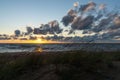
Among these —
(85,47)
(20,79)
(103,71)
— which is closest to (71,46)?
(85,47)

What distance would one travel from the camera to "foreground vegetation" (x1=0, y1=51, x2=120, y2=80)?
383 inches

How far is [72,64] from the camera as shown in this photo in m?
10.3

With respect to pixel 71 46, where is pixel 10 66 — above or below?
below

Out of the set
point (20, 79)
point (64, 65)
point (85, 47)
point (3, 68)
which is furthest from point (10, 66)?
point (85, 47)

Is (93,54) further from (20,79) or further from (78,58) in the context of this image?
(20,79)

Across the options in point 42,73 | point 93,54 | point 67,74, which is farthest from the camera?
point 93,54

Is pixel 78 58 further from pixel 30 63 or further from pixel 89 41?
pixel 30 63

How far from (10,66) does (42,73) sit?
1400 millimetres

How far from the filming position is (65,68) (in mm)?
10062

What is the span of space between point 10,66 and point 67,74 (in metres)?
2.49

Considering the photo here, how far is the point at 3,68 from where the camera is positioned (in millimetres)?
10648

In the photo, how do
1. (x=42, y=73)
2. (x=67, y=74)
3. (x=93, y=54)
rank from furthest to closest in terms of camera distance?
1. (x=93, y=54)
2. (x=42, y=73)
3. (x=67, y=74)

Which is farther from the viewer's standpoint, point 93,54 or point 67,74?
point 93,54

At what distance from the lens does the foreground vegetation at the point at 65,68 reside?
31.9 ft
